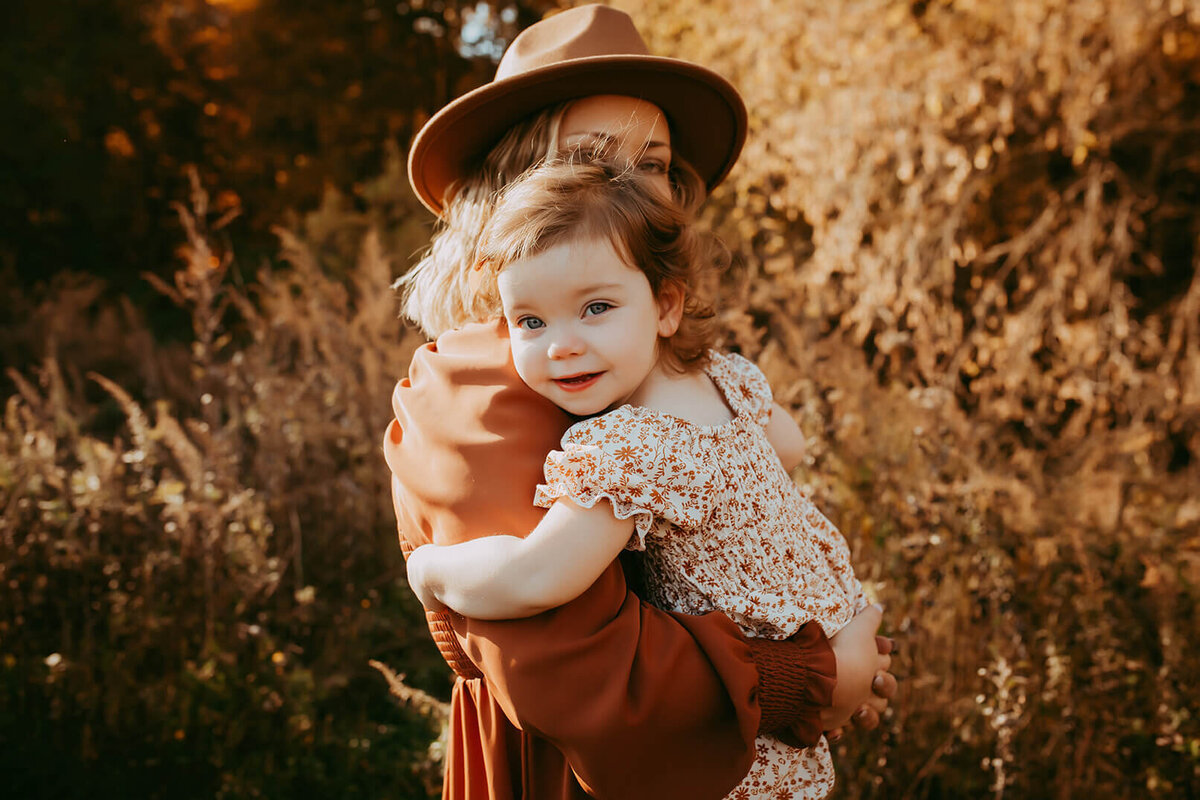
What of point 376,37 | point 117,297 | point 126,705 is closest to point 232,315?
point 117,297

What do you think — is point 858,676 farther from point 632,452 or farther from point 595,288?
point 595,288

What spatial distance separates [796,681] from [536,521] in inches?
19.9

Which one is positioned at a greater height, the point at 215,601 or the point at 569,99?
the point at 569,99

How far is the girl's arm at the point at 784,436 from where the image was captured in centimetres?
176

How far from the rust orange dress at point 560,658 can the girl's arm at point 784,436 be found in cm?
42

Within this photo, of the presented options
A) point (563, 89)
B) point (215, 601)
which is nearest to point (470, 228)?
point (563, 89)

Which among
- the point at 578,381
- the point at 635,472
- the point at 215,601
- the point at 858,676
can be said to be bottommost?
the point at 215,601

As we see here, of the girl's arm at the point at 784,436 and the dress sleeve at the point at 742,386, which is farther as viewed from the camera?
the girl's arm at the point at 784,436

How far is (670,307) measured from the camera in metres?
1.51

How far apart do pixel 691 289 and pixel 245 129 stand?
863 cm

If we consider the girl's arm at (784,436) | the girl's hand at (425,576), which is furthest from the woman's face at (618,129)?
the girl's hand at (425,576)

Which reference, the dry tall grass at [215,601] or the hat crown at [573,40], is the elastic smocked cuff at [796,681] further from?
the dry tall grass at [215,601]

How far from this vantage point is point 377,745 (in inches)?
112

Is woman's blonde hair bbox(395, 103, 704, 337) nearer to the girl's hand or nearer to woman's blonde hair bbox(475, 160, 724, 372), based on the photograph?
woman's blonde hair bbox(475, 160, 724, 372)
